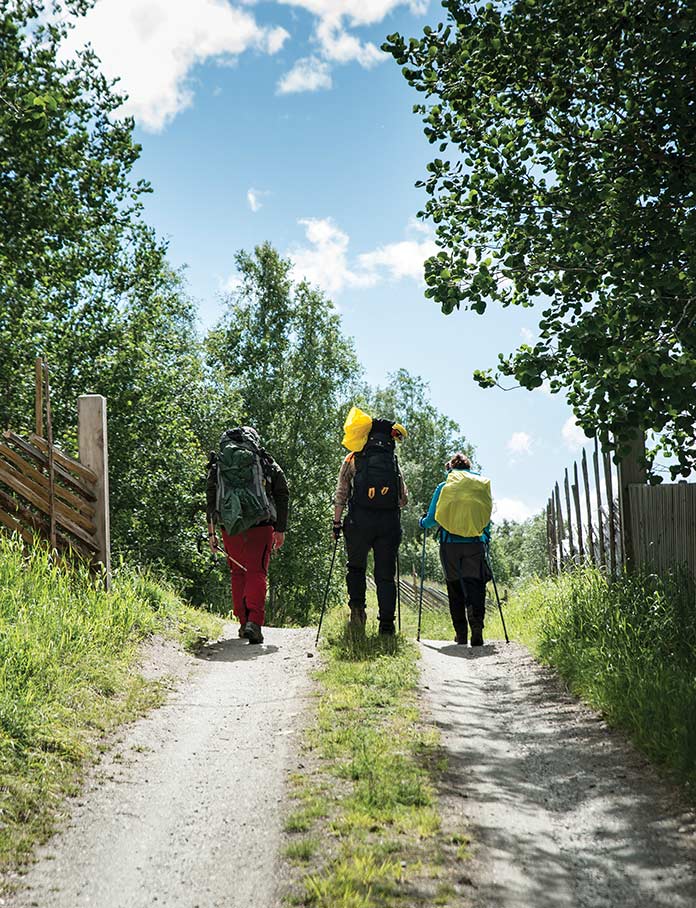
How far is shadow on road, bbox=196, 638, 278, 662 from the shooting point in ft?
27.1

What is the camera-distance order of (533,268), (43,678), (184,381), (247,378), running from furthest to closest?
(247,378), (184,381), (533,268), (43,678)

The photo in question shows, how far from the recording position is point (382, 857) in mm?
3422

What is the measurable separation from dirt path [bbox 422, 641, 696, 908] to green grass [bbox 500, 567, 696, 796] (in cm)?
16

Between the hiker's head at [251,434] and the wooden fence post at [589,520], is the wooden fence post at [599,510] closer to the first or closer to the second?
the wooden fence post at [589,520]

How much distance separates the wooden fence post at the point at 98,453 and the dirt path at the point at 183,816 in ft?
8.71

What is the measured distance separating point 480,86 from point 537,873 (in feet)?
20.7

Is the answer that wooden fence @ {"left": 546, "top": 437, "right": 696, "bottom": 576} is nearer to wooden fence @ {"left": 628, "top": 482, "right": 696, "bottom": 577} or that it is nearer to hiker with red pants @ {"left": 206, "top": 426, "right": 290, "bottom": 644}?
wooden fence @ {"left": 628, "top": 482, "right": 696, "bottom": 577}

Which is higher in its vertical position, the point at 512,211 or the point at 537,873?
the point at 512,211

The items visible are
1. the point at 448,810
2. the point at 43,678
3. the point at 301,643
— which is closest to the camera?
the point at 448,810

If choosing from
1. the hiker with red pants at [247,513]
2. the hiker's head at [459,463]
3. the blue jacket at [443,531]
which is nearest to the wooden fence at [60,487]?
the hiker with red pants at [247,513]

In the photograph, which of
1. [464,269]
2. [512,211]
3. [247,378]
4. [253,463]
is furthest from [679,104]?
[247,378]

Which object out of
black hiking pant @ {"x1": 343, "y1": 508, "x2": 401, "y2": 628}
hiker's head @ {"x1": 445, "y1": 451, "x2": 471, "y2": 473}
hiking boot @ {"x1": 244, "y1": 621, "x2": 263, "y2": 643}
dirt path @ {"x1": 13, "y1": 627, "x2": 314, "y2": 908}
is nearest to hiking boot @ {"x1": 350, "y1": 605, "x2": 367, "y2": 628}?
black hiking pant @ {"x1": 343, "y1": 508, "x2": 401, "y2": 628}

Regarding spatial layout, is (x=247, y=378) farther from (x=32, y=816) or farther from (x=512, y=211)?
(x=32, y=816)

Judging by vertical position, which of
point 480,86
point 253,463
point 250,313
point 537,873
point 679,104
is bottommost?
point 537,873
